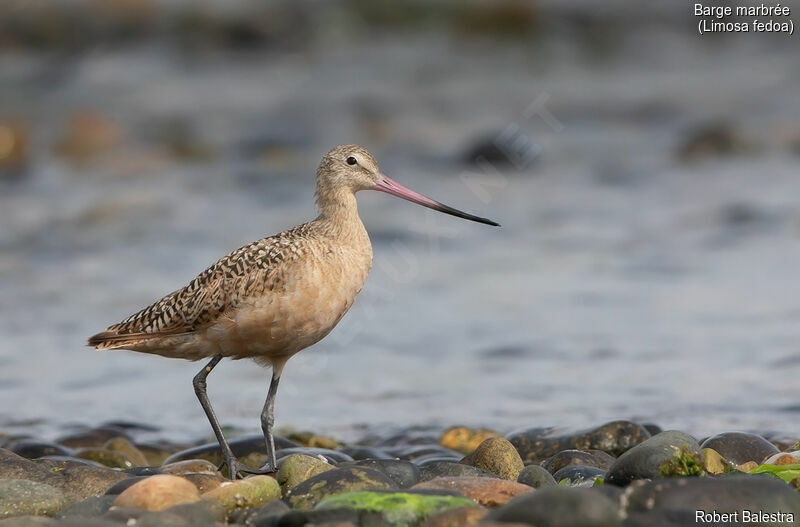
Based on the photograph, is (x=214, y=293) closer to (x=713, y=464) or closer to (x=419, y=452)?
(x=419, y=452)

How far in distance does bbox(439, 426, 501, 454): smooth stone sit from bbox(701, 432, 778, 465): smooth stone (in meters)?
2.05

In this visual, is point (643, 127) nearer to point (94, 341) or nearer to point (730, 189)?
point (730, 189)

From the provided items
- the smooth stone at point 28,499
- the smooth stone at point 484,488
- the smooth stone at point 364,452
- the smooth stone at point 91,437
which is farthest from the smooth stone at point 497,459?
the smooth stone at point 91,437

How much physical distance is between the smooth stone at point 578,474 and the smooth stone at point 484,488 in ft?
2.78

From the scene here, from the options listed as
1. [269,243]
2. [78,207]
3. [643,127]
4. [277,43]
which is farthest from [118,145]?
[269,243]

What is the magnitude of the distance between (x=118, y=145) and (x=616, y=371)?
1345 cm

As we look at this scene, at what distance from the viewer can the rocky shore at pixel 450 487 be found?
4.85m

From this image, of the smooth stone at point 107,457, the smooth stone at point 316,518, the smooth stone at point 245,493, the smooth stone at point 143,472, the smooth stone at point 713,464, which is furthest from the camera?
the smooth stone at point 107,457

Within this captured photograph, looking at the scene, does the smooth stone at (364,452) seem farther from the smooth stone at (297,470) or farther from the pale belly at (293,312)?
the smooth stone at (297,470)

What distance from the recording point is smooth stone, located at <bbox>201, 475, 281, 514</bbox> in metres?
5.70

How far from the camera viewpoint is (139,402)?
10.2 metres

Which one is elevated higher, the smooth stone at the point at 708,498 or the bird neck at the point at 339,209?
the bird neck at the point at 339,209

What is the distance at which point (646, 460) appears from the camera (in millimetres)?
5797

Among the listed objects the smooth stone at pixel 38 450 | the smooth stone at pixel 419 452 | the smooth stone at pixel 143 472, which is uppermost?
the smooth stone at pixel 38 450
